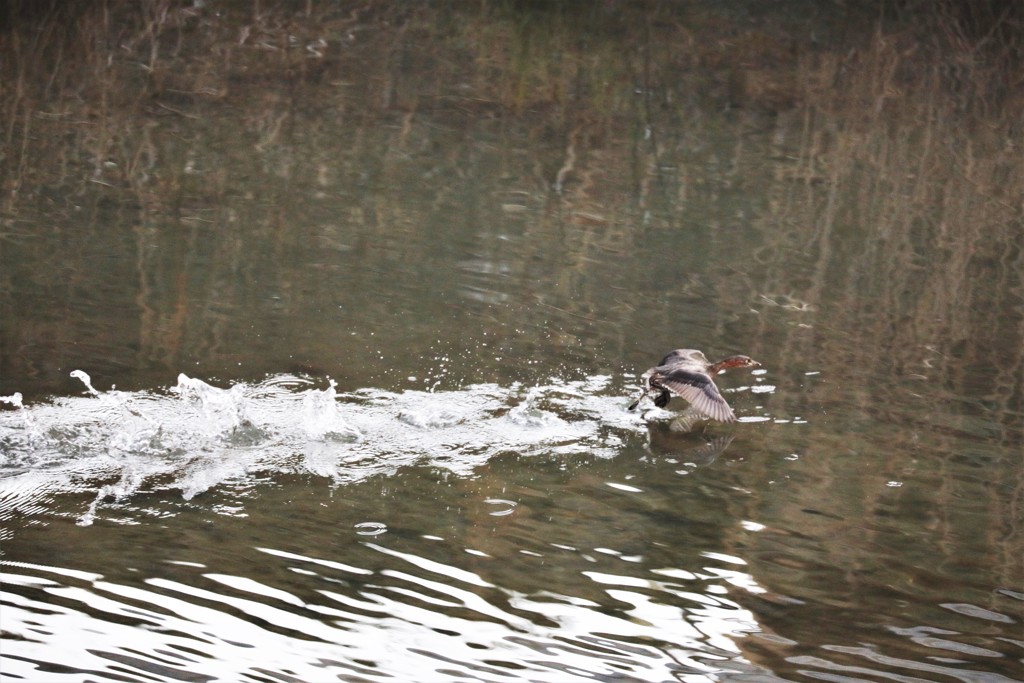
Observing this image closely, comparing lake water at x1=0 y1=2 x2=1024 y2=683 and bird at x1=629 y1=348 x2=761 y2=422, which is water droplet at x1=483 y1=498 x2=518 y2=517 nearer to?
lake water at x1=0 y1=2 x2=1024 y2=683

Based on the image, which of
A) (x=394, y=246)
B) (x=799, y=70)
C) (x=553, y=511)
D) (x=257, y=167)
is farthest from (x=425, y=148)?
(x=553, y=511)

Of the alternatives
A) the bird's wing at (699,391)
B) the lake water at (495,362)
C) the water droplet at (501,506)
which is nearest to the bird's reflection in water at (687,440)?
the lake water at (495,362)

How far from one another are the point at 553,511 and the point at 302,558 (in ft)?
4.12

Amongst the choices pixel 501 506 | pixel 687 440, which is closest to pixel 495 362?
pixel 687 440

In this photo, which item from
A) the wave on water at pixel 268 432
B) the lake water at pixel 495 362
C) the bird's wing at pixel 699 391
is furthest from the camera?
the bird's wing at pixel 699 391

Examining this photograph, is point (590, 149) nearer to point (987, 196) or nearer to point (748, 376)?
point (987, 196)

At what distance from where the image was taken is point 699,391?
22.7ft

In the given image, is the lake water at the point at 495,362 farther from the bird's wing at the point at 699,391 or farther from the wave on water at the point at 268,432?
the bird's wing at the point at 699,391

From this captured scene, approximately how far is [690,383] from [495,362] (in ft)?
4.77

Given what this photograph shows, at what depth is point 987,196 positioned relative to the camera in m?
12.5

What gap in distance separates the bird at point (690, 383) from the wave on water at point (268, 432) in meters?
0.21

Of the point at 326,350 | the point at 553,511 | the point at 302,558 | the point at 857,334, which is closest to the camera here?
the point at 302,558

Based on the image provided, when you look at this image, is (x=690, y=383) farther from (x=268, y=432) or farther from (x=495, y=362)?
(x=268, y=432)

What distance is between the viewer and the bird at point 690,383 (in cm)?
687
